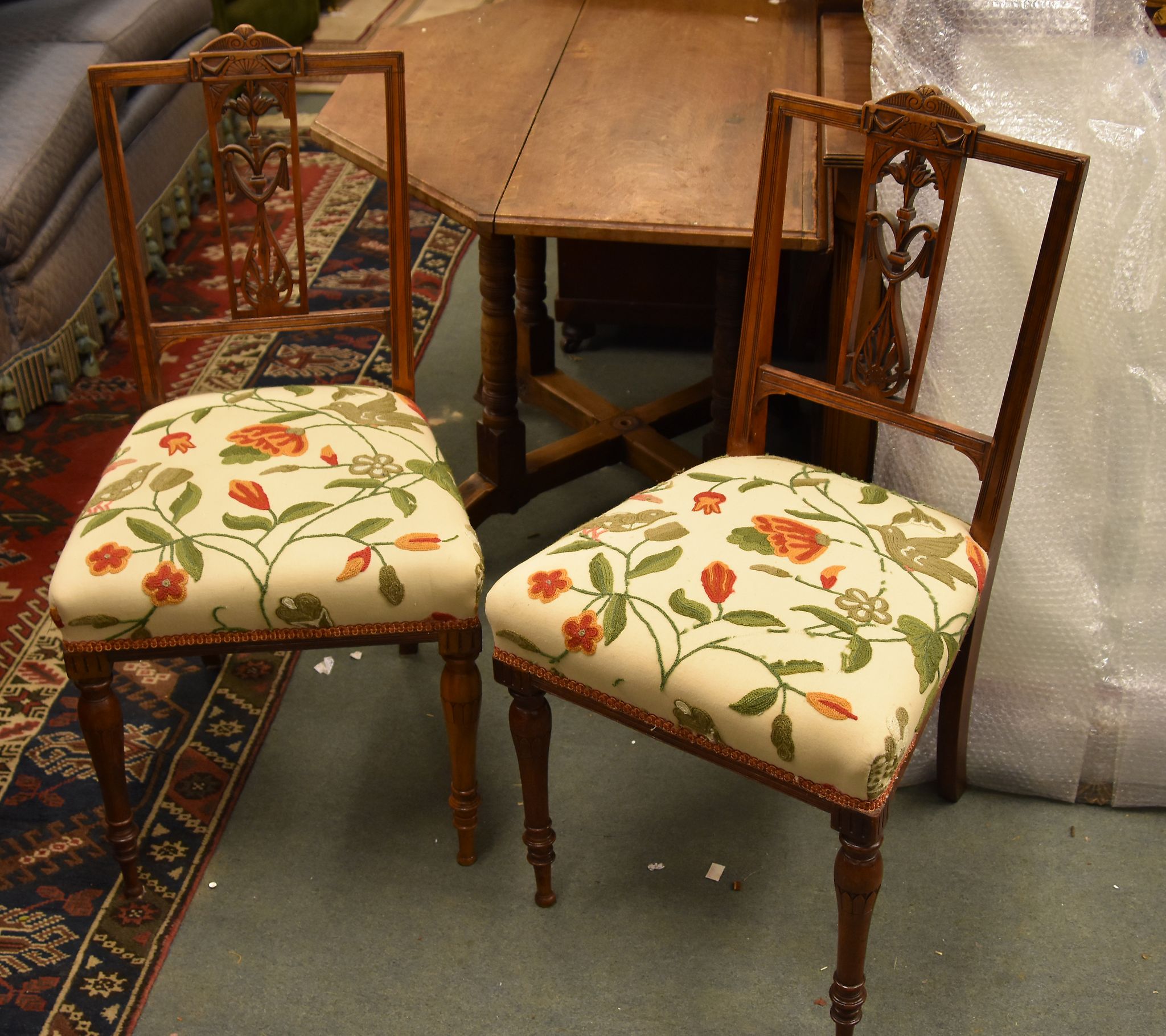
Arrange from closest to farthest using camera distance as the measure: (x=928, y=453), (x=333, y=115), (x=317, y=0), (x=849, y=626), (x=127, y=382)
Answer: (x=849, y=626) < (x=928, y=453) < (x=333, y=115) < (x=127, y=382) < (x=317, y=0)

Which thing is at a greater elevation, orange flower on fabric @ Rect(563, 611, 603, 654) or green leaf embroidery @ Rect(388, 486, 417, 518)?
green leaf embroidery @ Rect(388, 486, 417, 518)

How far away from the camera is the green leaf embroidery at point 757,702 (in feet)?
4.09

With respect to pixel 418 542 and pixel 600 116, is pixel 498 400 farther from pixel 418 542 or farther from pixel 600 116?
pixel 418 542

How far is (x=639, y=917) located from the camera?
163 cm

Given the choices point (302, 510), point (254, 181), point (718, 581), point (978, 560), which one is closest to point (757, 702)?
point (718, 581)

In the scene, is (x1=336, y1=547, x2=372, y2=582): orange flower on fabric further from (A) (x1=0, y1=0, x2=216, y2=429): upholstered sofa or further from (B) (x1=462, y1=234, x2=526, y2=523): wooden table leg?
(A) (x1=0, y1=0, x2=216, y2=429): upholstered sofa

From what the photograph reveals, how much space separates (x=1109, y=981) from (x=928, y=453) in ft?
2.36

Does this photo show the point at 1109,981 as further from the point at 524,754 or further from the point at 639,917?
the point at 524,754

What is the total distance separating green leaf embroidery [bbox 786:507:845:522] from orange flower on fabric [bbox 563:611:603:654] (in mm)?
285

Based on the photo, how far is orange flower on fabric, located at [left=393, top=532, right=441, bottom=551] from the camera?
57.1 inches

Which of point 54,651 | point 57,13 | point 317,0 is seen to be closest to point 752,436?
point 54,651

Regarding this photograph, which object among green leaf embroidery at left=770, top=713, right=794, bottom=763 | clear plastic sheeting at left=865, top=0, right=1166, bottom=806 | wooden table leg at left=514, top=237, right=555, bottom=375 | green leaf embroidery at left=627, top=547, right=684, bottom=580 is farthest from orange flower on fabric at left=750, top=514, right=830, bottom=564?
wooden table leg at left=514, top=237, right=555, bottom=375

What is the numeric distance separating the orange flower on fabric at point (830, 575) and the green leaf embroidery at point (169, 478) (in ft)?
2.52

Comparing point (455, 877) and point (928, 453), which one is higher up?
point (928, 453)
